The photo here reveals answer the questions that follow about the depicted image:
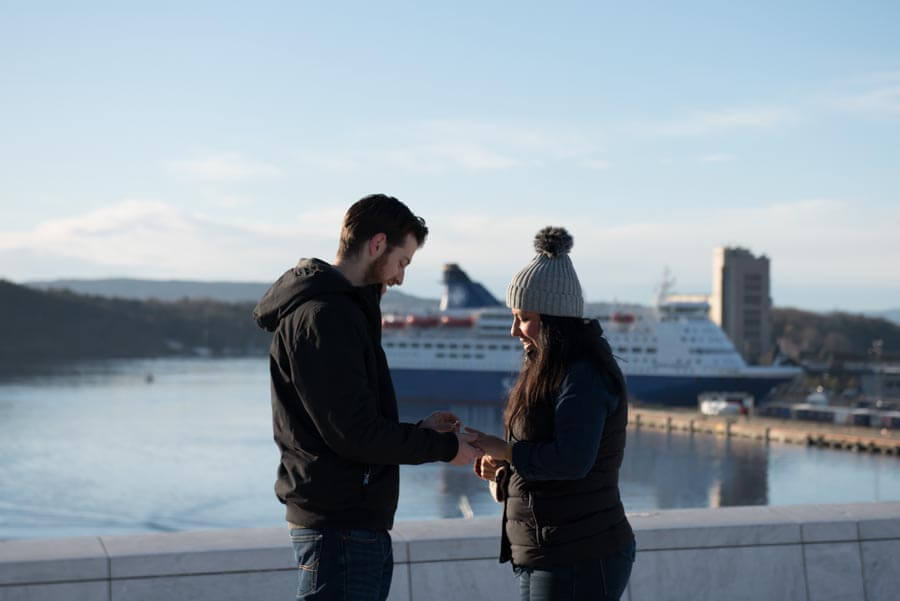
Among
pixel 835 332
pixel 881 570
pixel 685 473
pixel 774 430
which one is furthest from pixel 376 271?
pixel 835 332

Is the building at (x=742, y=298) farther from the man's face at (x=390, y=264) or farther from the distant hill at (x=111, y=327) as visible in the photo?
the man's face at (x=390, y=264)

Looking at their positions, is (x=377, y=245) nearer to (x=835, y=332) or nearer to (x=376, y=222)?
(x=376, y=222)

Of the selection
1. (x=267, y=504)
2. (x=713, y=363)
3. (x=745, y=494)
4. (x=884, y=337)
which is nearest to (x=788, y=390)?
(x=713, y=363)

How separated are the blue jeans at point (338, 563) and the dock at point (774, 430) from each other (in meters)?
36.6

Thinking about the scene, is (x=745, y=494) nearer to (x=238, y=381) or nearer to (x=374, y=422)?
(x=374, y=422)

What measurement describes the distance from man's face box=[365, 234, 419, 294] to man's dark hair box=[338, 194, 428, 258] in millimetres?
13

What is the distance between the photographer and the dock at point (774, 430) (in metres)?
38.6

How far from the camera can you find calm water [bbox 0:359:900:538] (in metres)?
23.5

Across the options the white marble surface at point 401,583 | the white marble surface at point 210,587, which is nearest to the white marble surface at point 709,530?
the white marble surface at point 401,583

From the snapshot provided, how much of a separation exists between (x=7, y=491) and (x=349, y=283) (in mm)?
26064

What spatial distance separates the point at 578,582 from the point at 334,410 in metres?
0.59

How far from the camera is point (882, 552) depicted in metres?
3.91

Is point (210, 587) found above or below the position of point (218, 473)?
above

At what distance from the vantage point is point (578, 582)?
2346 mm
